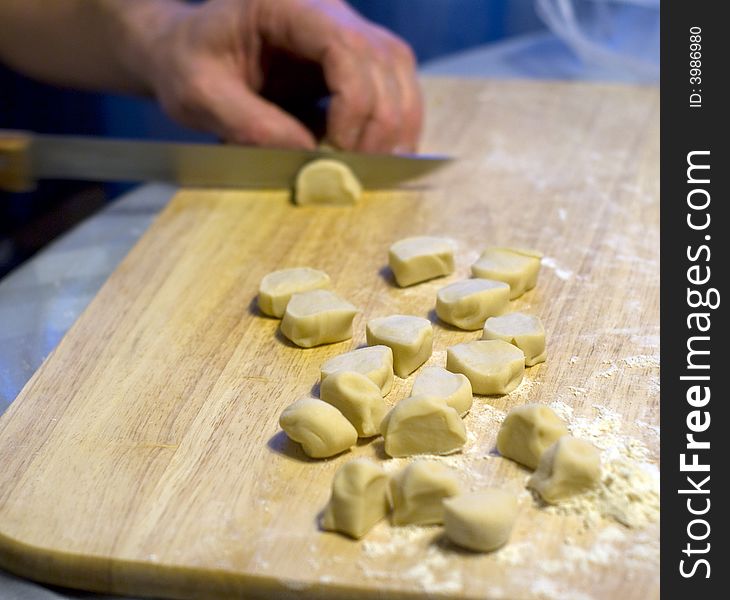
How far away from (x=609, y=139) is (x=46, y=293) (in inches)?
48.8

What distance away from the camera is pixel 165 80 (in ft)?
6.31

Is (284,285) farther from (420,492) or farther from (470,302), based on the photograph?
(420,492)

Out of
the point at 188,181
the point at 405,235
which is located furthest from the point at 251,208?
the point at 405,235

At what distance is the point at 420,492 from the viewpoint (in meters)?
0.99

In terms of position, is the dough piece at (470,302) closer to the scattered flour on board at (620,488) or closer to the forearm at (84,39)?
the scattered flour on board at (620,488)

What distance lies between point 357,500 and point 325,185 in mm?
923

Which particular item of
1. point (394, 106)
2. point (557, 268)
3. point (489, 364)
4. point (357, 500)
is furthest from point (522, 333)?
point (394, 106)

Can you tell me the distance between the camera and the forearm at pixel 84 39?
6.57 feet

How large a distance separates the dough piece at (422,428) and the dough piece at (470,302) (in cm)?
27

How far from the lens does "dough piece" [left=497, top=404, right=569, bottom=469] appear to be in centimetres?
106

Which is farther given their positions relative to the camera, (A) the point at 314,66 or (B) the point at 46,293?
(A) the point at 314,66

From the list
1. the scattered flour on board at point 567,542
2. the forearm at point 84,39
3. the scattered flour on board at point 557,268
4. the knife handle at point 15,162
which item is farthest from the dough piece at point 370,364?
the forearm at point 84,39
